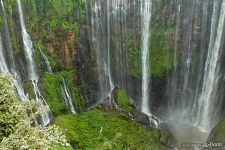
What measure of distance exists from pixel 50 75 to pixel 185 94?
8.67 meters

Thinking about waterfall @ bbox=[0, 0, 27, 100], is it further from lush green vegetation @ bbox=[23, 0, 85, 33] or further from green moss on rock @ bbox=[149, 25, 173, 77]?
green moss on rock @ bbox=[149, 25, 173, 77]

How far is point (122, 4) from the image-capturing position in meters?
26.9

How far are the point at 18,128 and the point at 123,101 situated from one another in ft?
51.6

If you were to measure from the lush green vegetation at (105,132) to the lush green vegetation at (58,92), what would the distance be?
8.74 feet

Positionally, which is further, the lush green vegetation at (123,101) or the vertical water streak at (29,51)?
the vertical water streak at (29,51)

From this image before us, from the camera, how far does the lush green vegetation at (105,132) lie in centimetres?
2162

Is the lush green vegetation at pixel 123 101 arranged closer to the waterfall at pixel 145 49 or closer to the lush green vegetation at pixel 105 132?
the lush green vegetation at pixel 105 132

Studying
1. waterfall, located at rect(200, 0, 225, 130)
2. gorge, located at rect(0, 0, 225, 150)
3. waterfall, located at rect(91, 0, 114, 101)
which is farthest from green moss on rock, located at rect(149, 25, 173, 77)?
waterfall, located at rect(91, 0, 114, 101)

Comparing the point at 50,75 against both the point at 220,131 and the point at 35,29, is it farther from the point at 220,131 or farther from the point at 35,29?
the point at 220,131

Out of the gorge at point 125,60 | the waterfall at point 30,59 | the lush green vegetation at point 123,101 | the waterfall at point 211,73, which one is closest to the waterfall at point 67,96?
the gorge at point 125,60

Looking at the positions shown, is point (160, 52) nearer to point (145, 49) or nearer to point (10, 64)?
point (145, 49)

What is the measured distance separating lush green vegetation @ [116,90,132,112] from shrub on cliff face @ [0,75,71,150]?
551 inches

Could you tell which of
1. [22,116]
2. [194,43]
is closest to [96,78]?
[194,43]

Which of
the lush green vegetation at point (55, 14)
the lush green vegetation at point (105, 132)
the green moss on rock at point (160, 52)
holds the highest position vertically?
the lush green vegetation at point (55, 14)
